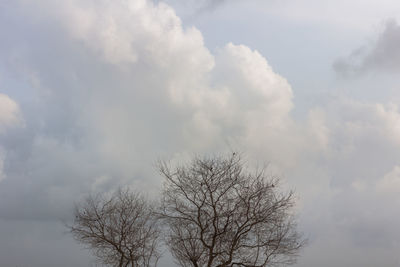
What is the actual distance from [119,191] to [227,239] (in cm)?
1235

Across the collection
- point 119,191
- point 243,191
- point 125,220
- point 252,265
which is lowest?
point 252,265

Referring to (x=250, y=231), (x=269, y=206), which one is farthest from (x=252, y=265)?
(x=269, y=206)

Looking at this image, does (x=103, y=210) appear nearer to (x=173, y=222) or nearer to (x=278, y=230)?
(x=173, y=222)

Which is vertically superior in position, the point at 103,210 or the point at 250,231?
the point at 103,210

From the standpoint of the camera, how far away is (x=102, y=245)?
29844 mm

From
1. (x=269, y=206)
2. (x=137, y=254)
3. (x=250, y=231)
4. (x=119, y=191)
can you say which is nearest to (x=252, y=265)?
(x=250, y=231)

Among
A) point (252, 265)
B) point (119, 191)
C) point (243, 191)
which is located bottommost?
point (252, 265)

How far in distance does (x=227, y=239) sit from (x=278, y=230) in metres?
2.66

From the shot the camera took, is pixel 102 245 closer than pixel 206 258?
No

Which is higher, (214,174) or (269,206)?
(214,174)

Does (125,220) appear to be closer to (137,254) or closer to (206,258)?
(137,254)

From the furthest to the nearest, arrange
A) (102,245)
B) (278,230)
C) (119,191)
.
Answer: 1. (119,191)
2. (102,245)
3. (278,230)

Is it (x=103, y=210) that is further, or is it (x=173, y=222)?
(x=103, y=210)

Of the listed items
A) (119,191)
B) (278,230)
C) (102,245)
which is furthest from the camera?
(119,191)
